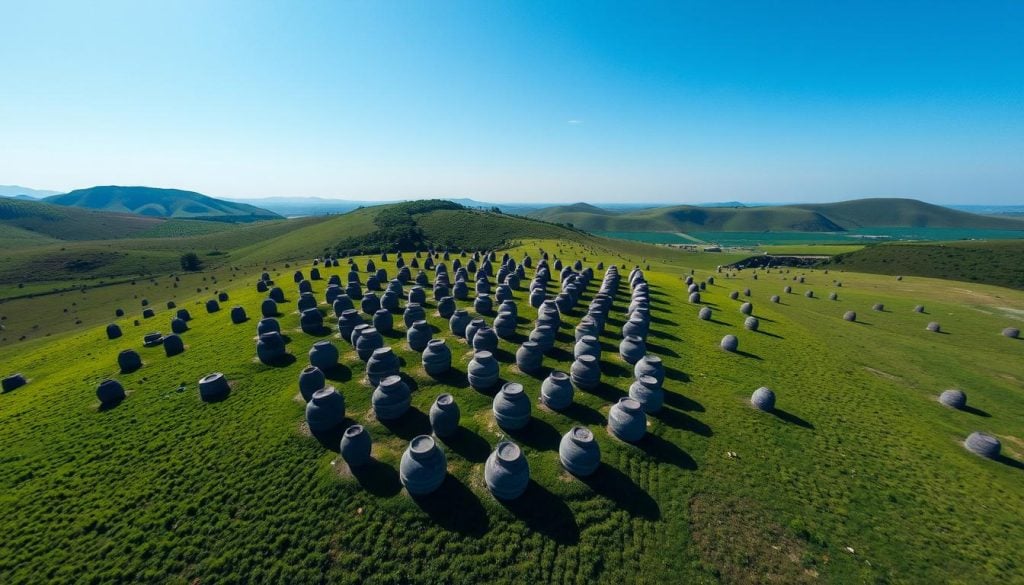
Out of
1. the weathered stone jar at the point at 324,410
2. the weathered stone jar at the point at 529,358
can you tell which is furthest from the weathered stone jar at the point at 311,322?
the weathered stone jar at the point at 529,358

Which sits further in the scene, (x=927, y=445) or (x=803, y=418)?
(x=803, y=418)

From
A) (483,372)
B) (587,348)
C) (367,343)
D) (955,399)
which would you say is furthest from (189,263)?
(955,399)

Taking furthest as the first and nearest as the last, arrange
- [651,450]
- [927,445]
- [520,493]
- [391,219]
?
[391,219]
[927,445]
[651,450]
[520,493]

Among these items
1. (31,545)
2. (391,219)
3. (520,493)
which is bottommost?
(31,545)

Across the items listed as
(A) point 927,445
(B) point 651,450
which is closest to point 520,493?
(B) point 651,450

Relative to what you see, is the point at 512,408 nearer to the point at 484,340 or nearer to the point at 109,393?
the point at 484,340

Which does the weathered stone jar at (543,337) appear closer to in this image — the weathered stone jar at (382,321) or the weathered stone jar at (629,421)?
the weathered stone jar at (629,421)

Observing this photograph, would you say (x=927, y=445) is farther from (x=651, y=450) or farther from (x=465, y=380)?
(x=465, y=380)

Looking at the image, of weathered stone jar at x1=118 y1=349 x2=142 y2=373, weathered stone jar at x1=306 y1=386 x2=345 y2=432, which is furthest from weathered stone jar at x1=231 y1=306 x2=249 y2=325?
weathered stone jar at x1=306 y1=386 x2=345 y2=432
